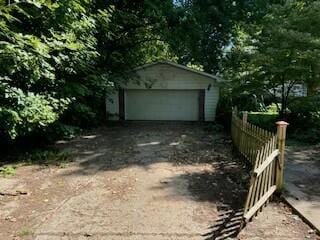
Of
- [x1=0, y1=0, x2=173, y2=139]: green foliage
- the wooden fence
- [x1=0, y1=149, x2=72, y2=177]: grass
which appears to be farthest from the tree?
the wooden fence

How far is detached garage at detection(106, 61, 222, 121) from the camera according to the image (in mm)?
18391

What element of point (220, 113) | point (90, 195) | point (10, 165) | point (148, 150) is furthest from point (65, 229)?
point (220, 113)

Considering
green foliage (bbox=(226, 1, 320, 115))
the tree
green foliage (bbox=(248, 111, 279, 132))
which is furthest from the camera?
the tree

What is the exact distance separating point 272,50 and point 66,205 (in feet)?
30.0

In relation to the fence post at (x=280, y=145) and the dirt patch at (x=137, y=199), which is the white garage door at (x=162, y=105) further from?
the fence post at (x=280, y=145)

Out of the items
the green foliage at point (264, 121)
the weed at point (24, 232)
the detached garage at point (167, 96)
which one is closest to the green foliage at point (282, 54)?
the green foliage at point (264, 121)

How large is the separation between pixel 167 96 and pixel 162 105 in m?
0.53

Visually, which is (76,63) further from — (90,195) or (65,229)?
(65,229)

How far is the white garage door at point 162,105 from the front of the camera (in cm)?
1862

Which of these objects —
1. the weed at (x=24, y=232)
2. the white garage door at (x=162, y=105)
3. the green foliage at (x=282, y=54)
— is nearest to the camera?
the weed at (x=24, y=232)

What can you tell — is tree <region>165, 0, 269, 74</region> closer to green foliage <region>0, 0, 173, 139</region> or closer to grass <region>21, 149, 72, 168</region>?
green foliage <region>0, 0, 173, 139</region>

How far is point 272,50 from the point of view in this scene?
12.1 meters

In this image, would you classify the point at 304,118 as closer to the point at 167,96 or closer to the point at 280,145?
the point at 167,96

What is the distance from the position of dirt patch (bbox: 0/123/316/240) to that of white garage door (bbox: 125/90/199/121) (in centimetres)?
848
